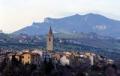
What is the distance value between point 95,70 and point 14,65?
2603 centimetres

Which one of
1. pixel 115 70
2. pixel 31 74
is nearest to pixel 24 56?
pixel 115 70

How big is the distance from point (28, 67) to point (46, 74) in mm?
4584

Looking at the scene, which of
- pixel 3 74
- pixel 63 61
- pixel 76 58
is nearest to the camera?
pixel 3 74

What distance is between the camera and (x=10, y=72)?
74.9 metres

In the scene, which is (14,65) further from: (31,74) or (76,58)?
(76,58)

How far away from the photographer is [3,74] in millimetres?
73750

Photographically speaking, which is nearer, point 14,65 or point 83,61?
point 14,65

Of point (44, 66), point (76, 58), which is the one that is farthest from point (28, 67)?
point (76, 58)

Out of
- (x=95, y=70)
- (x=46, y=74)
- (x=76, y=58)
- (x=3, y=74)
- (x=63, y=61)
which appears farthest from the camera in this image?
(x=76, y=58)

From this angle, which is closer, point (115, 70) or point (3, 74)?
point (3, 74)

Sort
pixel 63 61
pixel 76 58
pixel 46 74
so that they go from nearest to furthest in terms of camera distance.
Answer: pixel 46 74
pixel 63 61
pixel 76 58

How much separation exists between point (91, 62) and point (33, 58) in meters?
24.1

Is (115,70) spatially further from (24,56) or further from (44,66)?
(44,66)

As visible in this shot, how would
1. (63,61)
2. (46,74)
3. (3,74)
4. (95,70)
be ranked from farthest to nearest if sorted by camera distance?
(63,61), (95,70), (46,74), (3,74)
